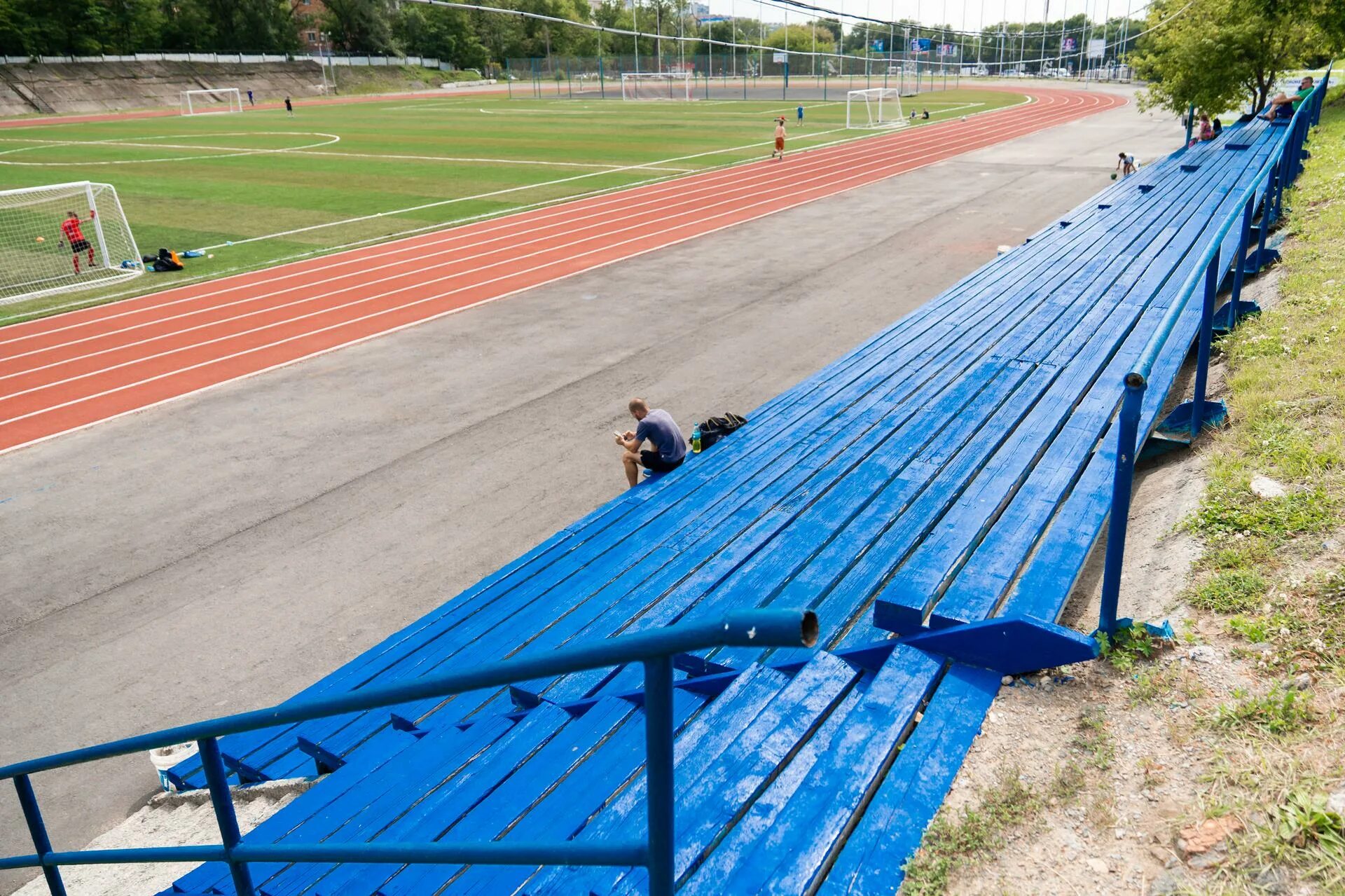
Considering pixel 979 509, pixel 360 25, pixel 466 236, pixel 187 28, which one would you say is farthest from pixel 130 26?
pixel 979 509

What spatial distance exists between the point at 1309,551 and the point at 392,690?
395 centimetres

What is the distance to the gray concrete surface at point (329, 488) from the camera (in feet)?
23.8

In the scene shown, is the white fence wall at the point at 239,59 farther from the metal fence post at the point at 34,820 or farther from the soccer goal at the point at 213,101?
the metal fence post at the point at 34,820

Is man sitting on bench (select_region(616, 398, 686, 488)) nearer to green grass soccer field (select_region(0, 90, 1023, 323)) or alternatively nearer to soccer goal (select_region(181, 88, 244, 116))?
green grass soccer field (select_region(0, 90, 1023, 323))

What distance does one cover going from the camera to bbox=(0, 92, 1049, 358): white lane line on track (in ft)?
55.9

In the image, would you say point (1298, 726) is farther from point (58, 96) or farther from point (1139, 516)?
point (58, 96)

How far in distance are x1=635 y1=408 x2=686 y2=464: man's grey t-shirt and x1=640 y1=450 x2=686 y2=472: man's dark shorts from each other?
2 centimetres

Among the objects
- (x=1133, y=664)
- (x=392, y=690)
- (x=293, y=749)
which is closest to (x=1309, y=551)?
(x=1133, y=664)

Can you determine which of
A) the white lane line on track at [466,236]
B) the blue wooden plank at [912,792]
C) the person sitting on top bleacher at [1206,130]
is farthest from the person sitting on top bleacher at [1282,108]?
the blue wooden plank at [912,792]

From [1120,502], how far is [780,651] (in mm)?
1605

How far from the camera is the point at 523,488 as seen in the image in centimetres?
989

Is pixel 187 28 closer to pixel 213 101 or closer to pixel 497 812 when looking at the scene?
pixel 213 101

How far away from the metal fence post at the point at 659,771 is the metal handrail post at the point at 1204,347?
520 centimetres

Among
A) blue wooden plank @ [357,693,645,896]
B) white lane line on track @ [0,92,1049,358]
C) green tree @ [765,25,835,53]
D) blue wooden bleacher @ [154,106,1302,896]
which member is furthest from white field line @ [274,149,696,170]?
green tree @ [765,25,835,53]
